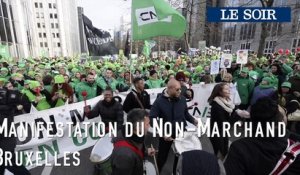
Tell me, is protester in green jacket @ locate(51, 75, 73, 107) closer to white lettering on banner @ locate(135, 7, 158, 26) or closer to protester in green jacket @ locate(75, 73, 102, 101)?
protester in green jacket @ locate(75, 73, 102, 101)

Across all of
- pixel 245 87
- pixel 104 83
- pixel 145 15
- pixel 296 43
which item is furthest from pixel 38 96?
pixel 296 43

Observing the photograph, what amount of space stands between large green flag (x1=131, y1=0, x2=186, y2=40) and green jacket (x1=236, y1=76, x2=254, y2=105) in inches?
99.5

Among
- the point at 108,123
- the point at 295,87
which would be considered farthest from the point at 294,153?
the point at 295,87

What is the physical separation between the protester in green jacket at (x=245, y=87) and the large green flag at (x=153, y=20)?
2515 millimetres

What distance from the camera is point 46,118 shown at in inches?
157

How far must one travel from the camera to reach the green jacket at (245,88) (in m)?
6.14

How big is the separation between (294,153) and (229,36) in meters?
54.1

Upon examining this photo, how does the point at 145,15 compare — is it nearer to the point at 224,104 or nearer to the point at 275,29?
the point at 224,104

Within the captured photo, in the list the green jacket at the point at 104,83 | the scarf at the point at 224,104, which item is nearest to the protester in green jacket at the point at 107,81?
the green jacket at the point at 104,83

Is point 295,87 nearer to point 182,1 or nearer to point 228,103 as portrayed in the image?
point 228,103

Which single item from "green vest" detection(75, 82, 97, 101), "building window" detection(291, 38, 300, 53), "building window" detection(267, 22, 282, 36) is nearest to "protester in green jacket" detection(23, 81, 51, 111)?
"green vest" detection(75, 82, 97, 101)

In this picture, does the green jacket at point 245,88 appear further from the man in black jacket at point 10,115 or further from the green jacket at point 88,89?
the man in black jacket at point 10,115

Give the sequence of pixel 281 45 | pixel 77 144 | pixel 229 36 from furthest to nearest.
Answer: pixel 229 36 < pixel 281 45 < pixel 77 144

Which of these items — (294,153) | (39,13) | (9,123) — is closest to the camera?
(294,153)
